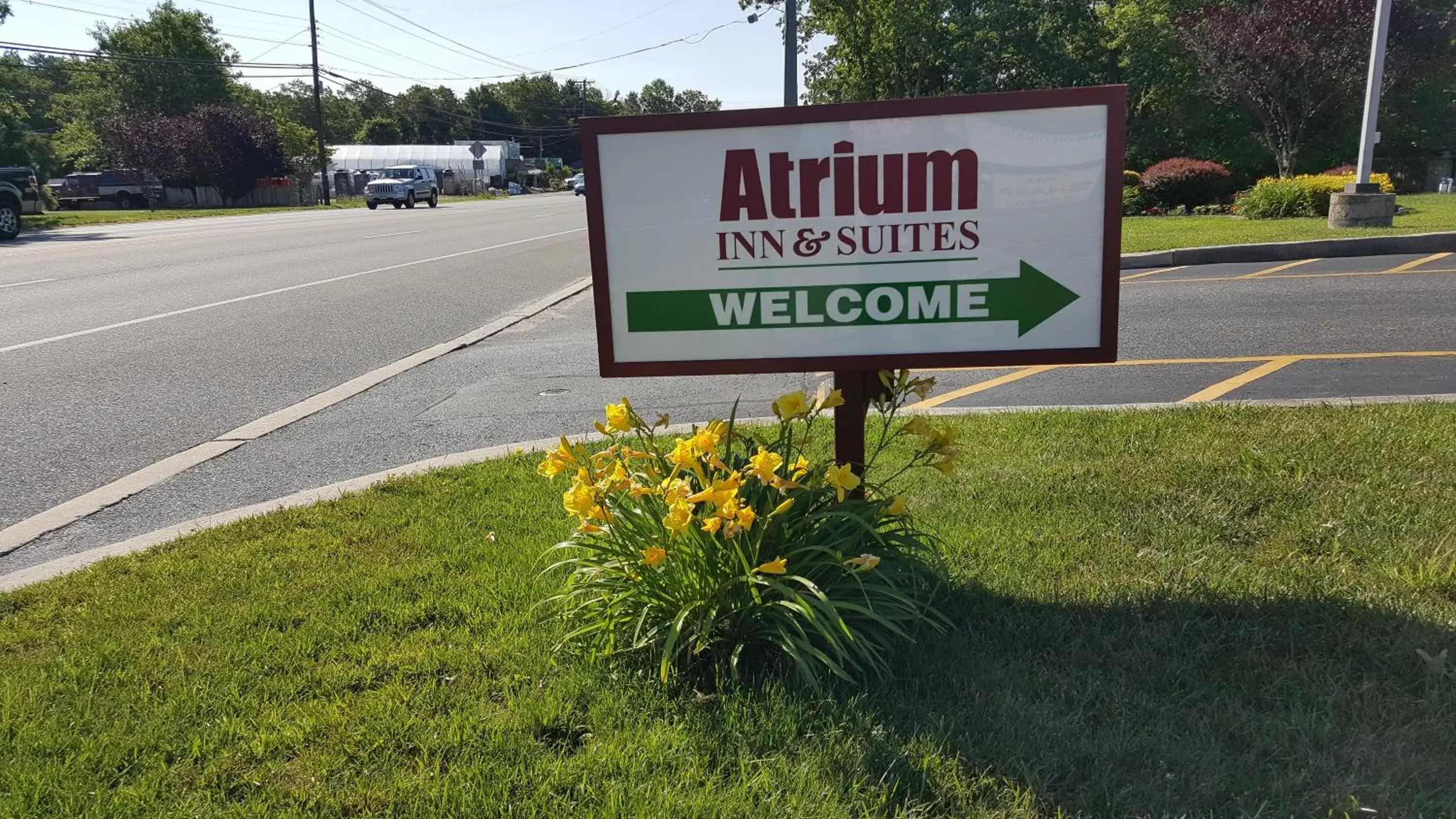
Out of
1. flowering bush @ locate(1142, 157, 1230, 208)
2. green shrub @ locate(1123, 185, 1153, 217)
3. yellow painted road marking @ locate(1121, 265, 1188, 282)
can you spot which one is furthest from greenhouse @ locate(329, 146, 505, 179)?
yellow painted road marking @ locate(1121, 265, 1188, 282)

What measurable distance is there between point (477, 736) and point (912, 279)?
1.78 meters

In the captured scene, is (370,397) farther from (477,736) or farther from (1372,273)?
(1372,273)

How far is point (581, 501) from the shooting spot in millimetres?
2812

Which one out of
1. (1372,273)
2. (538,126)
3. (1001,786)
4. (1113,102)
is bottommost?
(1001,786)

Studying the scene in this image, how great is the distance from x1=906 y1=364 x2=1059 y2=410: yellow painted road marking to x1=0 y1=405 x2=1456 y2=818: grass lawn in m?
1.89

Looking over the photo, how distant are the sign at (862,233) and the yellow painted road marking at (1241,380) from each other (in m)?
3.04

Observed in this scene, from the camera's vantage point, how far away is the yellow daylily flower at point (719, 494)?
2.58m

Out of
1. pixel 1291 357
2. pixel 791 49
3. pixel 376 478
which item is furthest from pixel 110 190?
pixel 1291 357

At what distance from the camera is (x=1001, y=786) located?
7.37 feet

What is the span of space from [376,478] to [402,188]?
42602mm

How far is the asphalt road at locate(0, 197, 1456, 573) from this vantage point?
207 inches

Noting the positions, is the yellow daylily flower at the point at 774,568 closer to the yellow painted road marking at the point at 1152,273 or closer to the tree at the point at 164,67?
the yellow painted road marking at the point at 1152,273

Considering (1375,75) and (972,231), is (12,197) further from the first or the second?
(1375,75)

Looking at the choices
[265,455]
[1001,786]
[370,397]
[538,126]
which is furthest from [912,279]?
[538,126]
